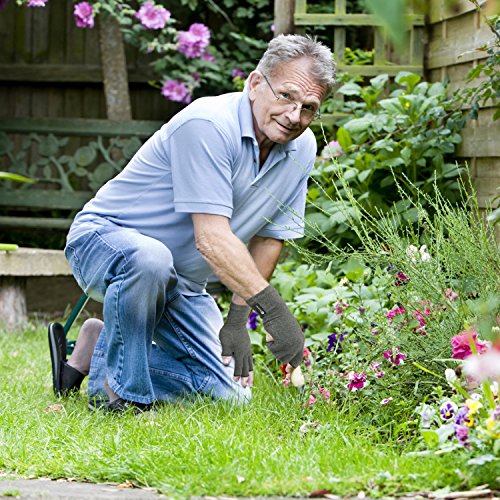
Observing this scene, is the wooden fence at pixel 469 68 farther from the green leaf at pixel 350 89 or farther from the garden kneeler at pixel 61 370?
the garden kneeler at pixel 61 370

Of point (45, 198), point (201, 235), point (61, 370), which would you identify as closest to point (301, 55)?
point (201, 235)

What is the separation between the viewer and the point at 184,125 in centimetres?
262

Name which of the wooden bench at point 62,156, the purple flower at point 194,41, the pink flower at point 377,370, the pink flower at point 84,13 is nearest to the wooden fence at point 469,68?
the pink flower at point 377,370

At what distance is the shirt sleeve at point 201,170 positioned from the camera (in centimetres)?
254

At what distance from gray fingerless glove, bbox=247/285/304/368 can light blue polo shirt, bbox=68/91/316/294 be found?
22 centimetres

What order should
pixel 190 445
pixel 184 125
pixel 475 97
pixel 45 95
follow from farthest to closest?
pixel 45 95 < pixel 475 97 < pixel 184 125 < pixel 190 445

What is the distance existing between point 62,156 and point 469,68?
9.50ft

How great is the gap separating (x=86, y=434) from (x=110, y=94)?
13.0ft

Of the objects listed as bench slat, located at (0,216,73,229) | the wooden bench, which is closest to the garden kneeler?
the wooden bench

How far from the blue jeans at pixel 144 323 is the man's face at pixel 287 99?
50cm

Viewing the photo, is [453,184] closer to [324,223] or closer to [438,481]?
[324,223]

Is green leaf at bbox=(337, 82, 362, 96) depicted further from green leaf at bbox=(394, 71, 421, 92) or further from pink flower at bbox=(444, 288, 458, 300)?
pink flower at bbox=(444, 288, 458, 300)

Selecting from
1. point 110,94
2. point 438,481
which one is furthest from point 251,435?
point 110,94

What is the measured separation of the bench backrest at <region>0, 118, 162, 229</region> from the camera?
5773mm
